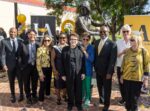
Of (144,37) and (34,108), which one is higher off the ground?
(144,37)

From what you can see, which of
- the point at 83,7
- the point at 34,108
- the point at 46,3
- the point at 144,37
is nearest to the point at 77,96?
the point at 34,108

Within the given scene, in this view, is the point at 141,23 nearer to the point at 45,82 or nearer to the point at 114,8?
the point at 114,8

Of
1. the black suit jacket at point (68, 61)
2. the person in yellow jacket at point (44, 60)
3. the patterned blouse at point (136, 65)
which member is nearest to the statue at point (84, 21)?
the person in yellow jacket at point (44, 60)

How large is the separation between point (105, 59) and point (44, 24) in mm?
4447

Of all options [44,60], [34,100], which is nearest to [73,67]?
[44,60]

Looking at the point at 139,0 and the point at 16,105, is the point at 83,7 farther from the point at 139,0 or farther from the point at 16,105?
the point at 139,0

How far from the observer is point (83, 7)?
830cm

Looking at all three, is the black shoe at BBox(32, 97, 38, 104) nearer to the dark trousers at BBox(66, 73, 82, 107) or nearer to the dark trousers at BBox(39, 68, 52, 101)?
the dark trousers at BBox(39, 68, 52, 101)

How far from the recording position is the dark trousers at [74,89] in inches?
274

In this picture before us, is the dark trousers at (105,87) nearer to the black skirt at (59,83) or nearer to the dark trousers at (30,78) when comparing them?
the black skirt at (59,83)

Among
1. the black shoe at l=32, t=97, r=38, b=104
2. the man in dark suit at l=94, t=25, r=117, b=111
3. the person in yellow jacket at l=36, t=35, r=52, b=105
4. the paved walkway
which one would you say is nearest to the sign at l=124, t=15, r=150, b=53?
the paved walkway

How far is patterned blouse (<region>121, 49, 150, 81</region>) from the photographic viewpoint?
591 cm

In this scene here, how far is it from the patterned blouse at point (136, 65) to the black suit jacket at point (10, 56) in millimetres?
2847

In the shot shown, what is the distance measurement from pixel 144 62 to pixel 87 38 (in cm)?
169
